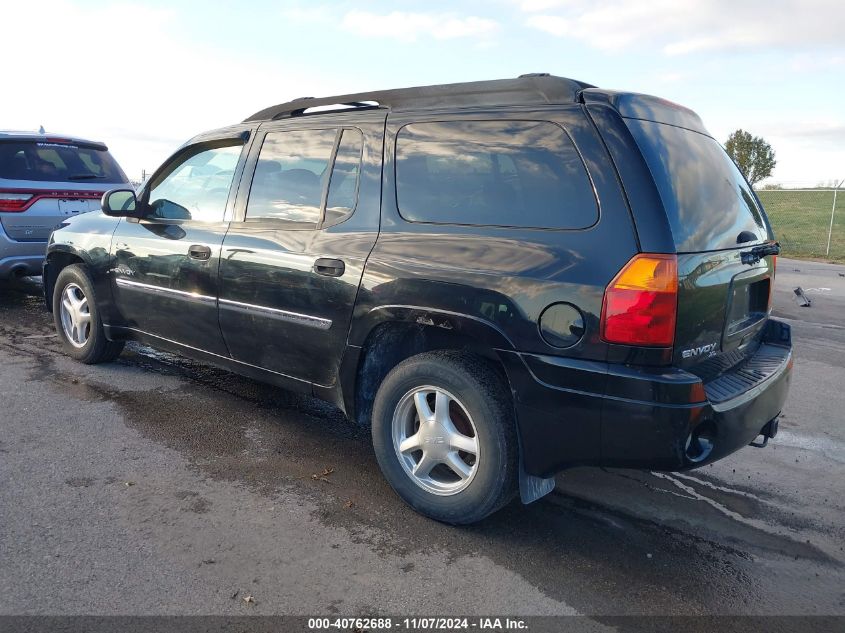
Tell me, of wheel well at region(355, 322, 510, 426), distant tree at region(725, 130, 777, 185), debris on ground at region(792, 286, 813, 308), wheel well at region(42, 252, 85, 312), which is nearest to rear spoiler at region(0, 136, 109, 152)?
wheel well at region(42, 252, 85, 312)

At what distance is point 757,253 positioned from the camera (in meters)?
3.31

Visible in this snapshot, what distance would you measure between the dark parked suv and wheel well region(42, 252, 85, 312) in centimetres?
186

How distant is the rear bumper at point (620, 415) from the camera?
2.65m

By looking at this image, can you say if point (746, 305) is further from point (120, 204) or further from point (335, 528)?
point (120, 204)

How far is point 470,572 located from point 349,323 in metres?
1.29

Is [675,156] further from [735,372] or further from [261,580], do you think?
[261,580]

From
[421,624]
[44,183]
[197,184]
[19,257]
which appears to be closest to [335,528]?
[421,624]

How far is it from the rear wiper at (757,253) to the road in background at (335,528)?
122 centimetres

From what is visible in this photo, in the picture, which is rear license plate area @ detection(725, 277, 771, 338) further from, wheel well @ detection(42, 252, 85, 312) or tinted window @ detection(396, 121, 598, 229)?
wheel well @ detection(42, 252, 85, 312)

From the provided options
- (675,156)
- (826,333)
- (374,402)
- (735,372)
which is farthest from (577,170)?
(826,333)

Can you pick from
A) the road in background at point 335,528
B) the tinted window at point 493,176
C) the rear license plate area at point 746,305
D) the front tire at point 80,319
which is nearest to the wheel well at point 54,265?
the front tire at point 80,319

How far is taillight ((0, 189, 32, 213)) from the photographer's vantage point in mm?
7141

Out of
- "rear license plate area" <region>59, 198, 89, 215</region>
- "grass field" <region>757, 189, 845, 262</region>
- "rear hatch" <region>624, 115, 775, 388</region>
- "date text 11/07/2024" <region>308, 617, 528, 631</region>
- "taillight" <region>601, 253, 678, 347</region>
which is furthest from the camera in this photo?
"grass field" <region>757, 189, 845, 262</region>

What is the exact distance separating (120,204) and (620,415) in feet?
12.7
